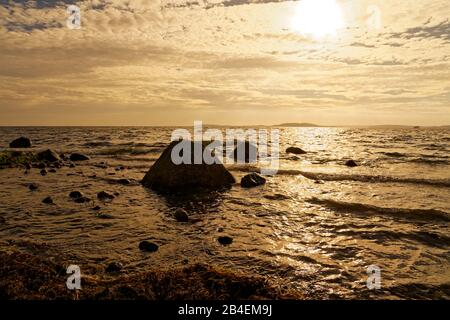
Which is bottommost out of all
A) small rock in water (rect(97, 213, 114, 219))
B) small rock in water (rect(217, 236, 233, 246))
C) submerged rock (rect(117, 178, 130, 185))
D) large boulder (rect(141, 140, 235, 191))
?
small rock in water (rect(217, 236, 233, 246))

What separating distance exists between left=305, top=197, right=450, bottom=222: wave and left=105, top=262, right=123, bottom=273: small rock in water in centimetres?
746

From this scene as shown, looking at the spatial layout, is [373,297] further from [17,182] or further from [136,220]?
[17,182]

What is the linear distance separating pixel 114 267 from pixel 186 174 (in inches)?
301

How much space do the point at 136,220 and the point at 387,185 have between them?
1162 centimetres

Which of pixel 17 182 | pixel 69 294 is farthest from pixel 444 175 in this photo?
pixel 17 182

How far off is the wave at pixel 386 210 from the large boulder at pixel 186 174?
400 centimetres

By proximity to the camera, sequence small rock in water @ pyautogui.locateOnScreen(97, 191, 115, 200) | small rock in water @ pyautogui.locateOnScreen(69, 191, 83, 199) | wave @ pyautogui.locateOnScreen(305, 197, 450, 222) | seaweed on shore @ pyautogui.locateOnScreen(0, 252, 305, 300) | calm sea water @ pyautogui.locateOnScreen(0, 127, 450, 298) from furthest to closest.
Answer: small rock in water @ pyautogui.locateOnScreen(69, 191, 83, 199), small rock in water @ pyautogui.locateOnScreen(97, 191, 115, 200), wave @ pyautogui.locateOnScreen(305, 197, 450, 222), calm sea water @ pyautogui.locateOnScreen(0, 127, 450, 298), seaweed on shore @ pyautogui.locateOnScreen(0, 252, 305, 300)

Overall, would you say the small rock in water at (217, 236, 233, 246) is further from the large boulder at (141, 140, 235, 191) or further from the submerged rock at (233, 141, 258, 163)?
the submerged rock at (233, 141, 258, 163)

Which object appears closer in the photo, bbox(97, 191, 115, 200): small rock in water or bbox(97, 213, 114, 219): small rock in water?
bbox(97, 213, 114, 219): small rock in water

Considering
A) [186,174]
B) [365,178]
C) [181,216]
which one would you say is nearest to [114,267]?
[181,216]

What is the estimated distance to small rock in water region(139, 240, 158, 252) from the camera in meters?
7.28

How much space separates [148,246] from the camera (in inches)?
289

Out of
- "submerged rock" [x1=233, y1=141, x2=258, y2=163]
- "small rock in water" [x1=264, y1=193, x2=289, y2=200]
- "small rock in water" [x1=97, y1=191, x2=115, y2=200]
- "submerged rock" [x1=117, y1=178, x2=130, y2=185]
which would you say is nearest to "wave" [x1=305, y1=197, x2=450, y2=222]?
"small rock in water" [x1=264, y1=193, x2=289, y2=200]

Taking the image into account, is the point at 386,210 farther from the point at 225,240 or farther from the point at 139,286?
the point at 139,286
